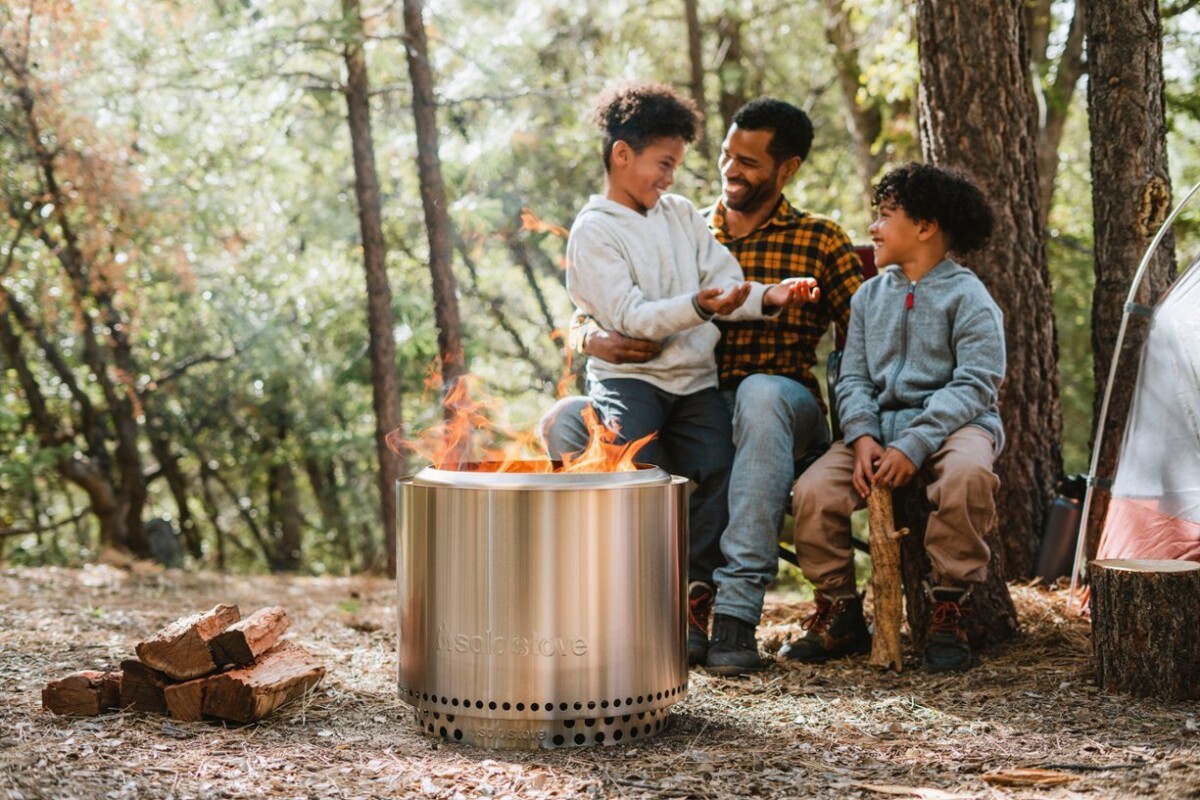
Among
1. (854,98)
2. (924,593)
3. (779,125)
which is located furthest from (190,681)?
(854,98)

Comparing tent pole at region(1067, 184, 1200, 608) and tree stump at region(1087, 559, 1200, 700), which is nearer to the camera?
tree stump at region(1087, 559, 1200, 700)

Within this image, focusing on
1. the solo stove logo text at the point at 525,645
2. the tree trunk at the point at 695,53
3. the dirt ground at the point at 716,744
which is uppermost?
the tree trunk at the point at 695,53

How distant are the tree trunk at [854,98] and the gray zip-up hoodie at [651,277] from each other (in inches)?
225

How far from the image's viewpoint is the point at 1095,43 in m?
4.11

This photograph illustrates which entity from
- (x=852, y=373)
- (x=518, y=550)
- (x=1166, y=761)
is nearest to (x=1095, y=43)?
(x=852, y=373)

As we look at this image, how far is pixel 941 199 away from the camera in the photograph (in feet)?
11.5

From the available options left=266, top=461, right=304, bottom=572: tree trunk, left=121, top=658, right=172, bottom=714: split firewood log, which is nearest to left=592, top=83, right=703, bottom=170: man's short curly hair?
left=121, top=658, right=172, bottom=714: split firewood log

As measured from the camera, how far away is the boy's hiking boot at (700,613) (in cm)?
346

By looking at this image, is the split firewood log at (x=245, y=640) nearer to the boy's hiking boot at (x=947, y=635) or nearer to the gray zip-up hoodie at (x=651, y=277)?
the gray zip-up hoodie at (x=651, y=277)

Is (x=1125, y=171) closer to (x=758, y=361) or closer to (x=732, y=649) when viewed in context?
(x=758, y=361)

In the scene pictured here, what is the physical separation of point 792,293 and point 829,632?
3.63 feet

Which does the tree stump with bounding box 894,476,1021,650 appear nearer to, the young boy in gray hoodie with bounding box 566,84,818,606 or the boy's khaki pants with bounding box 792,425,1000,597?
the boy's khaki pants with bounding box 792,425,1000,597

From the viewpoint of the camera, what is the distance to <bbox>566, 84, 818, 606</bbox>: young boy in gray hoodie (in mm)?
3572

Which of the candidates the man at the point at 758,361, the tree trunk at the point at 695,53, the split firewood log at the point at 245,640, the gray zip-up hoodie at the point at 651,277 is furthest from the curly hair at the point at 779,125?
the tree trunk at the point at 695,53
